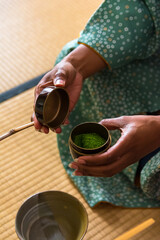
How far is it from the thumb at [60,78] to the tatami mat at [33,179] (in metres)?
0.55

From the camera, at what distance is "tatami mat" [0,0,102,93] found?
2.23 m

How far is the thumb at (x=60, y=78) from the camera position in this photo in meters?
1.22

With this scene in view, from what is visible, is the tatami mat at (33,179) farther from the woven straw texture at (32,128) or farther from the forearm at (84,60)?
→ the forearm at (84,60)

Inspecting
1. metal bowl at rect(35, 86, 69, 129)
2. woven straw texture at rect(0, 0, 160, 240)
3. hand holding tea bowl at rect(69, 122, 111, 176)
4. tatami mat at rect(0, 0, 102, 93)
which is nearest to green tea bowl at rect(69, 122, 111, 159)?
hand holding tea bowl at rect(69, 122, 111, 176)

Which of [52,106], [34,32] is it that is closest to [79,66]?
[52,106]

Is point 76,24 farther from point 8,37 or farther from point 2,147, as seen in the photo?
point 2,147

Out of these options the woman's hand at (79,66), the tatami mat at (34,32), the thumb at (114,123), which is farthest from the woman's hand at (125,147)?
the tatami mat at (34,32)

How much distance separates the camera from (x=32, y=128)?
6.07ft

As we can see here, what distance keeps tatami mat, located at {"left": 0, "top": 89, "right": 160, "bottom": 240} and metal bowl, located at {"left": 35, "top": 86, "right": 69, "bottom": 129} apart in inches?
16.9

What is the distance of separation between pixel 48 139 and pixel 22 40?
1009 mm

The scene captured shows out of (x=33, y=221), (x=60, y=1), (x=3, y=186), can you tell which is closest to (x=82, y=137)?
(x=33, y=221)

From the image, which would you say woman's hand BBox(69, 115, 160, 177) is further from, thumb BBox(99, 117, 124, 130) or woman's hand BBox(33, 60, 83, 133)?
woman's hand BBox(33, 60, 83, 133)

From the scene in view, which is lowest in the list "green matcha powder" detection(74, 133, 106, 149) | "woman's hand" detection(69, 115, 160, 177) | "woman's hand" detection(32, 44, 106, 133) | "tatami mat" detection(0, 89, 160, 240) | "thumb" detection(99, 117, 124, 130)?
"tatami mat" detection(0, 89, 160, 240)

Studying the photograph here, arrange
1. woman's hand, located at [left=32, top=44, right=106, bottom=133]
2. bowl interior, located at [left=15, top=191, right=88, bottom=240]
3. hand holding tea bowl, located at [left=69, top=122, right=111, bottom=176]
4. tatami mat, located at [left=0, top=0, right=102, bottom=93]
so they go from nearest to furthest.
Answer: hand holding tea bowl, located at [left=69, top=122, right=111, bottom=176]
bowl interior, located at [left=15, top=191, right=88, bottom=240]
woman's hand, located at [left=32, top=44, right=106, bottom=133]
tatami mat, located at [left=0, top=0, right=102, bottom=93]
